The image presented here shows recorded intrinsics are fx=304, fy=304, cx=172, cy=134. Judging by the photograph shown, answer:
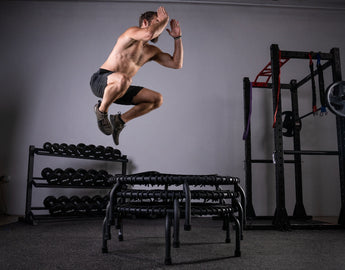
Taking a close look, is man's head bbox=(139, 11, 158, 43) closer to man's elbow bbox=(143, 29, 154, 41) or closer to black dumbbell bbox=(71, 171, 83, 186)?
man's elbow bbox=(143, 29, 154, 41)

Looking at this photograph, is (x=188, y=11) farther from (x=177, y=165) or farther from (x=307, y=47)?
(x=177, y=165)

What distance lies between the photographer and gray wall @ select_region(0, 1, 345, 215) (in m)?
4.68

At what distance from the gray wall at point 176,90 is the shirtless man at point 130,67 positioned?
2.88 meters

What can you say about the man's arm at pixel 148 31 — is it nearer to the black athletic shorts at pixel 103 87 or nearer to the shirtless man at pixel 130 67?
the shirtless man at pixel 130 67

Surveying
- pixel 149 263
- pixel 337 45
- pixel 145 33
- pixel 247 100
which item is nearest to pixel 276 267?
pixel 149 263

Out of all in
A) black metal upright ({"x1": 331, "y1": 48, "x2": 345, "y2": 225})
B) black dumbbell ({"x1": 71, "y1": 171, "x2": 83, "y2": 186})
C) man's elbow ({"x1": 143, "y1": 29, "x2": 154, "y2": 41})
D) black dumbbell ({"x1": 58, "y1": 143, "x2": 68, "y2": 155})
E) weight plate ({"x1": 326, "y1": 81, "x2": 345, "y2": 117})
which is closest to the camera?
man's elbow ({"x1": 143, "y1": 29, "x2": 154, "y2": 41})

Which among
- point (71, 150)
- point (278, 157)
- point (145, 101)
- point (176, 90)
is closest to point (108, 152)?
point (71, 150)

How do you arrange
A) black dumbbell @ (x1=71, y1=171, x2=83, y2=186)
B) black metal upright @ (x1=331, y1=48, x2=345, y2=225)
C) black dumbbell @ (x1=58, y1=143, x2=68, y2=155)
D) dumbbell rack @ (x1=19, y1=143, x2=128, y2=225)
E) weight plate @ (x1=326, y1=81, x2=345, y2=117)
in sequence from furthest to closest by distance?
black dumbbell @ (x1=71, y1=171, x2=83, y2=186), black dumbbell @ (x1=58, y1=143, x2=68, y2=155), dumbbell rack @ (x1=19, y1=143, x2=128, y2=225), black metal upright @ (x1=331, y1=48, x2=345, y2=225), weight plate @ (x1=326, y1=81, x2=345, y2=117)

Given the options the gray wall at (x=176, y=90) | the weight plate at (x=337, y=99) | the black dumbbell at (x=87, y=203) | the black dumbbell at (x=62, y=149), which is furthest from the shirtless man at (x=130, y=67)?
the gray wall at (x=176, y=90)

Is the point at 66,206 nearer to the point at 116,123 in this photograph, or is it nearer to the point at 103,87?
the point at 116,123

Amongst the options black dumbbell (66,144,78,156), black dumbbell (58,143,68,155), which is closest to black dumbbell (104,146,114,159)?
black dumbbell (66,144,78,156)

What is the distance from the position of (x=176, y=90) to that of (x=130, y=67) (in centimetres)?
319

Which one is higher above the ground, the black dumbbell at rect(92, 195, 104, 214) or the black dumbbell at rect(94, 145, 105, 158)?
the black dumbbell at rect(94, 145, 105, 158)

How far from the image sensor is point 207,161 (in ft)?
15.4
